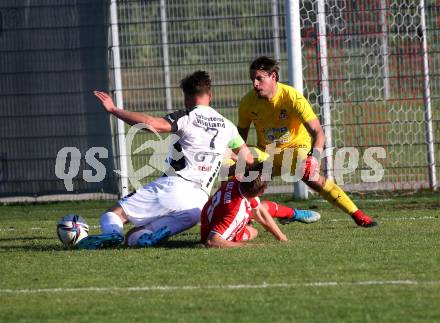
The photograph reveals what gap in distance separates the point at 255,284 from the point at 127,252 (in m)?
2.11

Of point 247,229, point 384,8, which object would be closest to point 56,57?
point 384,8

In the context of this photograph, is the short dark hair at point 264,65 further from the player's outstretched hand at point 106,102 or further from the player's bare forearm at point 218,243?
the player's outstretched hand at point 106,102

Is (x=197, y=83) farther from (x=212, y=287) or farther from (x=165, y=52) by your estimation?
(x=165, y=52)

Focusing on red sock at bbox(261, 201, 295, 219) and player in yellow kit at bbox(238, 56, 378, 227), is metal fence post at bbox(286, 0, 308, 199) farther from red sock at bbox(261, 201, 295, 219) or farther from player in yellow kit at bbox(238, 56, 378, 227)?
red sock at bbox(261, 201, 295, 219)

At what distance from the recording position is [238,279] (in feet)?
23.0

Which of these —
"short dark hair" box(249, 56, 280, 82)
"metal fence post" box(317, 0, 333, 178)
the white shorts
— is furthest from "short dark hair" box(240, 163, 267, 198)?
"metal fence post" box(317, 0, 333, 178)

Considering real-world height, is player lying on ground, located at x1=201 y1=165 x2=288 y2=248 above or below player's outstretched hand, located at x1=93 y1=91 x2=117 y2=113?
below

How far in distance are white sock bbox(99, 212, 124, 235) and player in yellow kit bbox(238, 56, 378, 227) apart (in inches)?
88.2

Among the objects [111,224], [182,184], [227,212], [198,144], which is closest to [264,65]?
[198,144]

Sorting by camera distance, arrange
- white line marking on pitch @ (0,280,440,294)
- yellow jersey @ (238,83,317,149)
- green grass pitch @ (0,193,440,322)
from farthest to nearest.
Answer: yellow jersey @ (238,83,317,149) → white line marking on pitch @ (0,280,440,294) → green grass pitch @ (0,193,440,322)

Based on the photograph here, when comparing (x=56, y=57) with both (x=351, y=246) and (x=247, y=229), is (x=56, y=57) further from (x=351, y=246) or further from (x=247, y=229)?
(x=351, y=246)

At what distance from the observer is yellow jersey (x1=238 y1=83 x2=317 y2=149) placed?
10.8 meters

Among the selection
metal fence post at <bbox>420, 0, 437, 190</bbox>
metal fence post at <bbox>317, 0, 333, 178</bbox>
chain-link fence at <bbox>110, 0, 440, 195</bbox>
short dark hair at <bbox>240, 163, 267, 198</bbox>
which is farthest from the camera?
chain-link fence at <bbox>110, 0, 440, 195</bbox>

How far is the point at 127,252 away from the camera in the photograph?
866 centimetres
